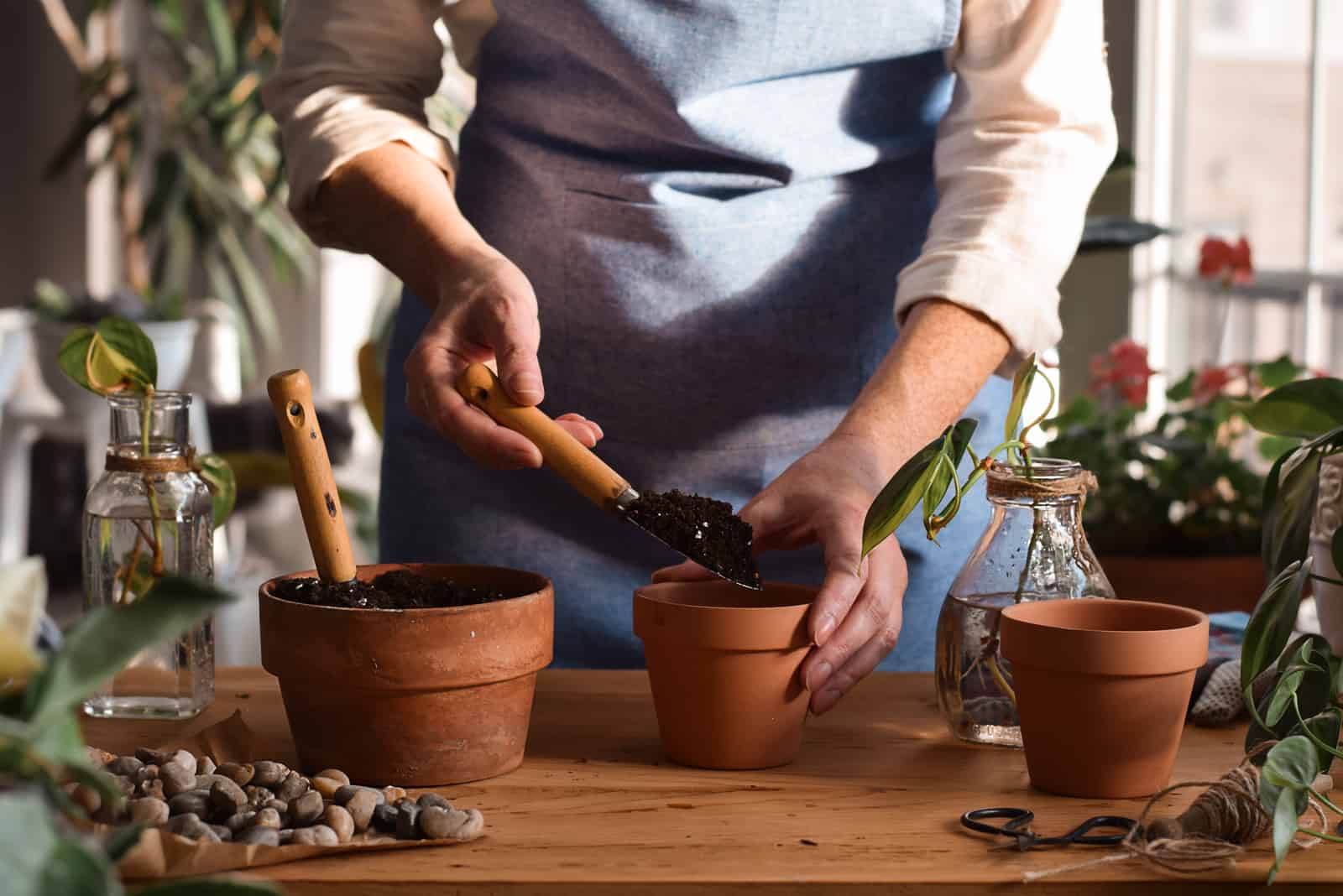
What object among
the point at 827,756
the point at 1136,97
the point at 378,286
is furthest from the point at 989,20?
the point at 378,286

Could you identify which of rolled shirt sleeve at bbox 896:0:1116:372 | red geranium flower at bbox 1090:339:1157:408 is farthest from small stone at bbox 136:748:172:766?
red geranium flower at bbox 1090:339:1157:408

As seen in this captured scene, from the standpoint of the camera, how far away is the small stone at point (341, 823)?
2.18 feet

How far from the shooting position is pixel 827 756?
2.75 ft

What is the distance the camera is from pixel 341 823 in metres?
0.67

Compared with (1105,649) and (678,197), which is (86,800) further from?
(678,197)

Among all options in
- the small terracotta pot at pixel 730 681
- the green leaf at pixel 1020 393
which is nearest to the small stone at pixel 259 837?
the small terracotta pot at pixel 730 681

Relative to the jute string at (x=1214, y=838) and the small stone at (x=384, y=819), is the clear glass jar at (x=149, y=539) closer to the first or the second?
the small stone at (x=384, y=819)

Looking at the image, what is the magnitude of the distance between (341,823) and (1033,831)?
13.0 inches

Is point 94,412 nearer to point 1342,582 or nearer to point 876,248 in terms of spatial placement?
point 876,248

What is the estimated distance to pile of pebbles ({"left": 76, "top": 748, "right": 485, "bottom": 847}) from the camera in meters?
0.66

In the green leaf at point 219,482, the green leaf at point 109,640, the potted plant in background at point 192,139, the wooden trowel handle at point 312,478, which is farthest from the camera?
the potted plant in background at point 192,139

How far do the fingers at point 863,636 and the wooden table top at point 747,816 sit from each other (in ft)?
0.12

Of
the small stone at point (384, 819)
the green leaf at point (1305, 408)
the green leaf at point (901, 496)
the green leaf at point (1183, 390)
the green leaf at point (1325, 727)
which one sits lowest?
the small stone at point (384, 819)

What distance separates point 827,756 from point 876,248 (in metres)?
0.54
